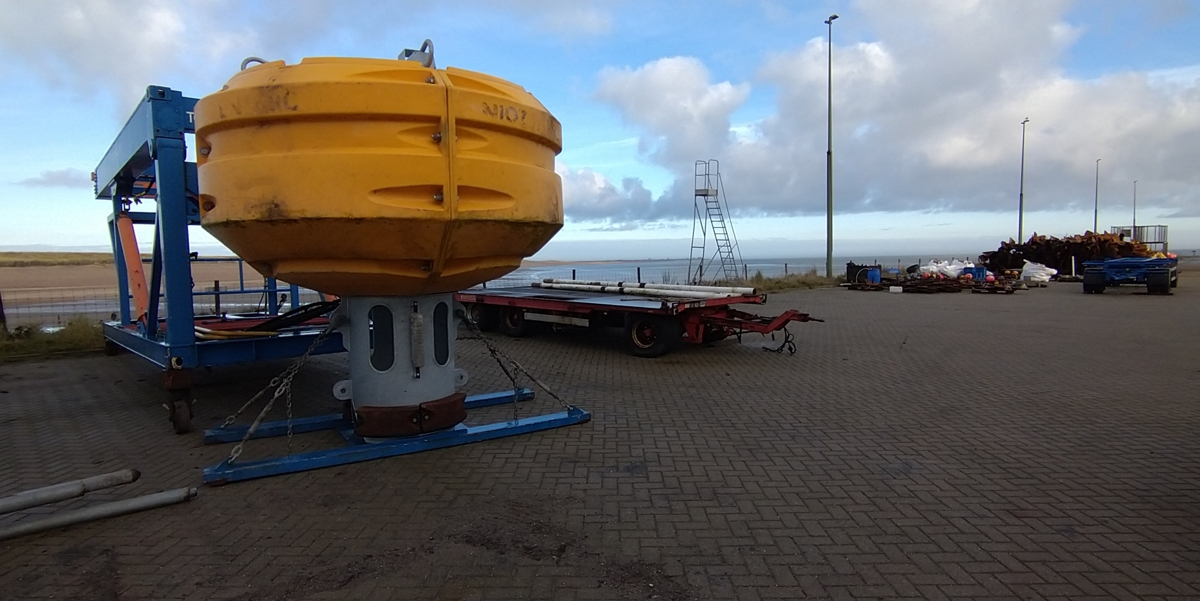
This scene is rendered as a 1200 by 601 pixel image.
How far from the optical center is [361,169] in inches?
154

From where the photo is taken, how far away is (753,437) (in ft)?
18.1

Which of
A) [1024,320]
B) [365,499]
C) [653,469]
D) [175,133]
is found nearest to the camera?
[365,499]

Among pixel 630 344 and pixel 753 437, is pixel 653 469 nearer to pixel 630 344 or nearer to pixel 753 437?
pixel 753 437

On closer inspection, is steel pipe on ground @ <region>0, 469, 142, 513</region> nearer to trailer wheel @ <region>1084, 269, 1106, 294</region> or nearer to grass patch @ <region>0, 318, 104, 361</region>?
grass patch @ <region>0, 318, 104, 361</region>

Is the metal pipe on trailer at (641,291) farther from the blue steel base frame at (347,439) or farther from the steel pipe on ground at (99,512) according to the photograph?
the steel pipe on ground at (99,512)

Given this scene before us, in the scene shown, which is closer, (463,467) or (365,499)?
(365,499)

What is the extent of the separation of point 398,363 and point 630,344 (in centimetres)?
530

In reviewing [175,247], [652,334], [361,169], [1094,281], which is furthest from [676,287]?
[1094,281]

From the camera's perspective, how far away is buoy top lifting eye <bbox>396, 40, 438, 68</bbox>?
431 cm

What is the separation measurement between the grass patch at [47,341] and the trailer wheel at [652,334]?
28.3 ft

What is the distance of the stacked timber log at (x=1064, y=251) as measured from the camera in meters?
29.7

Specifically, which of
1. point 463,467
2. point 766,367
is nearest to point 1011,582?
point 463,467

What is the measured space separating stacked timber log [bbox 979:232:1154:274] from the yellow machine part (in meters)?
32.6

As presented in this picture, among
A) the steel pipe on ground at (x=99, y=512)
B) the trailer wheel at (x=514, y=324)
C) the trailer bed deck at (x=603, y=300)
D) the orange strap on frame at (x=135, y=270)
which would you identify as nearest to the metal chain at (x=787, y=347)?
the trailer bed deck at (x=603, y=300)
